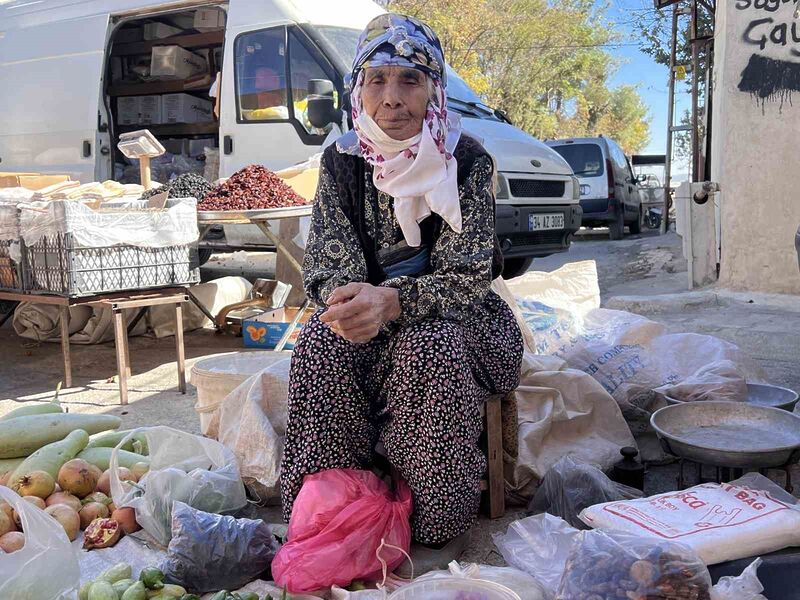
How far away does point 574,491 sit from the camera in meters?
2.20

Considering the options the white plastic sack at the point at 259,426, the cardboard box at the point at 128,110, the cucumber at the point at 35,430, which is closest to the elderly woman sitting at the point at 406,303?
the white plastic sack at the point at 259,426

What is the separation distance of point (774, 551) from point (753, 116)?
4.48m

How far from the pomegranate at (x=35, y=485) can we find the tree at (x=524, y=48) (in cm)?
1748

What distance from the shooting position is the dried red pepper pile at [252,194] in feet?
14.0

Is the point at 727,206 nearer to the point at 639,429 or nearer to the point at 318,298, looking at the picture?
the point at 639,429

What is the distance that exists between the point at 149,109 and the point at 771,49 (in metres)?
5.99

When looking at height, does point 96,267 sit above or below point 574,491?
above

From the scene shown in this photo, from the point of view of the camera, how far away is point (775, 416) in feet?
7.69

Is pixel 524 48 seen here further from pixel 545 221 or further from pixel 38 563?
pixel 38 563

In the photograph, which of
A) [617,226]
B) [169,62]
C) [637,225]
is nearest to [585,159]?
[617,226]

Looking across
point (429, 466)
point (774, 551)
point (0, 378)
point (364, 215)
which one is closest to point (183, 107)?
point (0, 378)

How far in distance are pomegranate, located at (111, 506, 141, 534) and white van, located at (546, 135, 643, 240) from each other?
1081 cm

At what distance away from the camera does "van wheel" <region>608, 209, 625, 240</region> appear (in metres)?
12.5

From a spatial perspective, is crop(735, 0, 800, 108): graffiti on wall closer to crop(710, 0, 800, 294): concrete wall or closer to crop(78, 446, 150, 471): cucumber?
crop(710, 0, 800, 294): concrete wall
